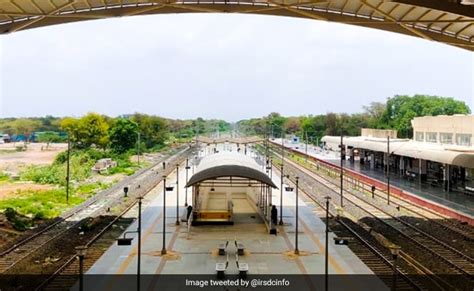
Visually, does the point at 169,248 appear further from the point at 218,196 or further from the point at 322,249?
the point at 218,196

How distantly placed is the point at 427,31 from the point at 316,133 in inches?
3743

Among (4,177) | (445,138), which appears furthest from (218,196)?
(4,177)

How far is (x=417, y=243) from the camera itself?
2108 centimetres

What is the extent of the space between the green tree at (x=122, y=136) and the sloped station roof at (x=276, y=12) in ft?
165

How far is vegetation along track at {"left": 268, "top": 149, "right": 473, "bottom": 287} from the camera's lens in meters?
17.5

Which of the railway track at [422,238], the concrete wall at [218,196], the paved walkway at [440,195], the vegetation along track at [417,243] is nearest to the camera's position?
the vegetation along track at [417,243]

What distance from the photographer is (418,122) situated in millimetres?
54719

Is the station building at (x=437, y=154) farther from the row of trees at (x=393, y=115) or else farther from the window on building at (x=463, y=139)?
the row of trees at (x=393, y=115)

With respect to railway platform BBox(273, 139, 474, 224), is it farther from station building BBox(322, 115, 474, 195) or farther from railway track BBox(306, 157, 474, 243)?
station building BBox(322, 115, 474, 195)

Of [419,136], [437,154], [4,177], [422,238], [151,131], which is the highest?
[151,131]

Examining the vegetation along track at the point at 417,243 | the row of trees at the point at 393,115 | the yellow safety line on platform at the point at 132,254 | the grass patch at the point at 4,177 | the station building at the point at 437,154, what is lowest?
the vegetation along track at the point at 417,243

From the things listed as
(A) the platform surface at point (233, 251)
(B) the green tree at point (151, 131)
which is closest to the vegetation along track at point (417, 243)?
(A) the platform surface at point (233, 251)

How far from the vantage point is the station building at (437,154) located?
3528 centimetres

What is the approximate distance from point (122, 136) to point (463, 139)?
5022 cm
